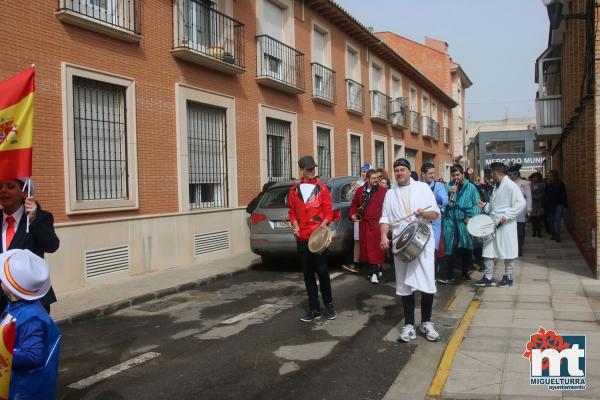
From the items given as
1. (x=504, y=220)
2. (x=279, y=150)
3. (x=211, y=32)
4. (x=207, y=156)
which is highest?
(x=211, y=32)

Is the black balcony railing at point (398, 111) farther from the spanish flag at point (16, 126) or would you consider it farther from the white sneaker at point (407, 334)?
the spanish flag at point (16, 126)

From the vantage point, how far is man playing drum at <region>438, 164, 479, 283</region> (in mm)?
8289

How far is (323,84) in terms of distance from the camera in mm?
17797

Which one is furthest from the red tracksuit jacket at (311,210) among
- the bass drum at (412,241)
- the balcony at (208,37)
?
the balcony at (208,37)

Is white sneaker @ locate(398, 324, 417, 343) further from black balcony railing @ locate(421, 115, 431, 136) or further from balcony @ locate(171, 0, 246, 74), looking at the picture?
black balcony railing @ locate(421, 115, 431, 136)

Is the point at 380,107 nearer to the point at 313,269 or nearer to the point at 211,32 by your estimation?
the point at 211,32

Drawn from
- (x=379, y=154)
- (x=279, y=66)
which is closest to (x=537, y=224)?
(x=279, y=66)

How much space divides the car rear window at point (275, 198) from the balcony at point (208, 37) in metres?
3.32

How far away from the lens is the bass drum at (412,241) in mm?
5148

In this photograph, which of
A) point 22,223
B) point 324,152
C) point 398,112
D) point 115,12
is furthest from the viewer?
point 398,112

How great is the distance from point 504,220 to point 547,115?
30.3ft

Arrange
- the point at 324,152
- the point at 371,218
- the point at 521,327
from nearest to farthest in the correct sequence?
the point at 521,327, the point at 371,218, the point at 324,152

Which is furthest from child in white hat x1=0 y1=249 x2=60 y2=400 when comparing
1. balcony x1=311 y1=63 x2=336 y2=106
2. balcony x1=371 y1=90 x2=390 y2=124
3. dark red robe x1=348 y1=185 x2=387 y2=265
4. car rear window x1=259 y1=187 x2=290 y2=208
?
balcony x1=371 y1=90 x2=390 y2=124

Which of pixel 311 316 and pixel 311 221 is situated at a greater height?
pixel 311 221
